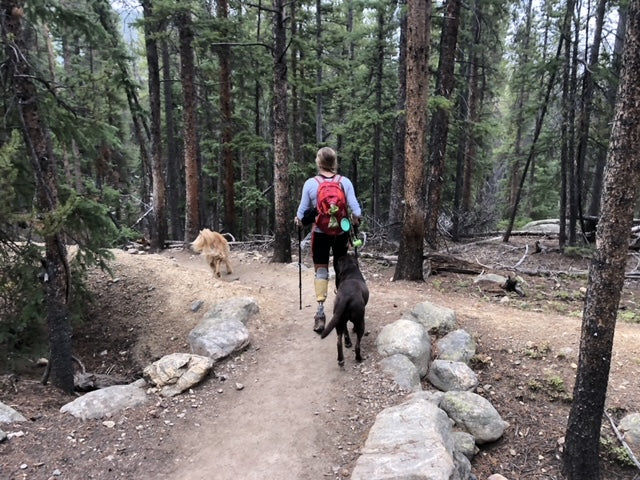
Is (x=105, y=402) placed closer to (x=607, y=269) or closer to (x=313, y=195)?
(x=313, y=195)

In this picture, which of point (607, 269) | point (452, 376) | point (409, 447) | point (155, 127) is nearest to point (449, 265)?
point (452, 376)

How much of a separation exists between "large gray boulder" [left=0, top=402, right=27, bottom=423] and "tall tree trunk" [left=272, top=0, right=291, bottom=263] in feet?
21.5

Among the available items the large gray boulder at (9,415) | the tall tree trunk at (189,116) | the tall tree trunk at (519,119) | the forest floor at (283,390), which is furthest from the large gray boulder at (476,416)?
the tall tree trunk at (519,119)

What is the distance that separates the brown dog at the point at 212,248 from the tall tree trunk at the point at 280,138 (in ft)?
4.34

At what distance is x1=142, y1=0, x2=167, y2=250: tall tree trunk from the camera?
12.4 metres

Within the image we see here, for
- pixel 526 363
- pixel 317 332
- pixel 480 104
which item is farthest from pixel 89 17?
pixel 480 104

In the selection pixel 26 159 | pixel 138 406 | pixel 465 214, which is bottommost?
pixel 138 406

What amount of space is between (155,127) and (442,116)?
8.60m

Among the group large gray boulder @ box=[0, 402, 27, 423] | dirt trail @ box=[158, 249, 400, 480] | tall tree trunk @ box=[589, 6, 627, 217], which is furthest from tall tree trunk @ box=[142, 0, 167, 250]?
tall tree trunk @ box=[589, 6, 627, 217]

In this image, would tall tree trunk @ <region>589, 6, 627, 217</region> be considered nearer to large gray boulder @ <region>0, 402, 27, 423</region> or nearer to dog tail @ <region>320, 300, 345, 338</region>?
dog tail @ <region>320, 300, 345, 338</region>

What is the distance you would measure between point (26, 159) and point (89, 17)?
7.40 ft

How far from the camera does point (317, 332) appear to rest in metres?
6.39

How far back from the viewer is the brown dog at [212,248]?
9656 mm

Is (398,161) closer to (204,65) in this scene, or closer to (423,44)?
(423,44)
